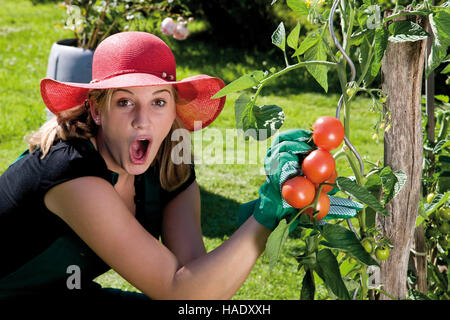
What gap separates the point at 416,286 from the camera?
5.90ft

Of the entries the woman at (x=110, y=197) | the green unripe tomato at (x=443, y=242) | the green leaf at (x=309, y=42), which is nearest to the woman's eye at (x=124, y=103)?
the woman at (x=110, y=197)

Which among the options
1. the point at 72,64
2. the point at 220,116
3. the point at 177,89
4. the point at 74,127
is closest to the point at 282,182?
the point at 177,89

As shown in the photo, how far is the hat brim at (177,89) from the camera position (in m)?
1.51

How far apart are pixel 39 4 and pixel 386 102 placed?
9.27 m

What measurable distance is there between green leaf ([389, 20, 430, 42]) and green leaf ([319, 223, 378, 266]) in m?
0.45

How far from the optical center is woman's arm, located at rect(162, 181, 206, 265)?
1.83m

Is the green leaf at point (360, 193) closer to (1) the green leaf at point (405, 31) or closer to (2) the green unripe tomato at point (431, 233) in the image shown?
(1) the green leaf at point (405, 31)

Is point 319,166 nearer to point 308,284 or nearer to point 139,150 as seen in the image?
point 308,284

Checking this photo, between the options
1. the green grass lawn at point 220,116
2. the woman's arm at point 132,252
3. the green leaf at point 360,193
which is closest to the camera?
the green leaf at point 360,193

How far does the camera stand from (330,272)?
1.24 meters

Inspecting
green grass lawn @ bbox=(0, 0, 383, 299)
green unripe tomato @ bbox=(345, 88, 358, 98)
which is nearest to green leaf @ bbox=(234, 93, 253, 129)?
green unripe tomato @ bbox=(345, 88, 358, 98)

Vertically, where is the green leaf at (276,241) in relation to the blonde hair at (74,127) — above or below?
below

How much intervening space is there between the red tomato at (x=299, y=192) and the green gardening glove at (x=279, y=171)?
0.05m

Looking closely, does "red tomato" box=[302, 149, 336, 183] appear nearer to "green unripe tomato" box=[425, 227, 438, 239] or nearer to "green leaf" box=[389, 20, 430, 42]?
"green leaf" box=[389, 20, 430, 42]
